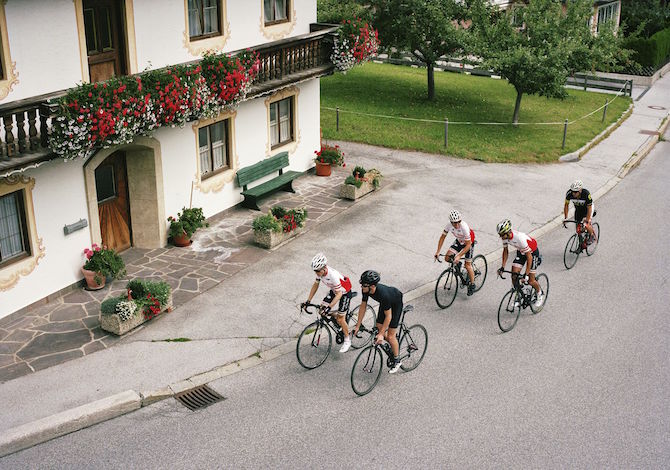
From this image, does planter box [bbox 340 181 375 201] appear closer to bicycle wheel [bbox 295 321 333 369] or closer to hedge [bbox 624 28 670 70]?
bicycle wheel [bbox 295 321 333 369]

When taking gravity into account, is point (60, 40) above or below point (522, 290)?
above

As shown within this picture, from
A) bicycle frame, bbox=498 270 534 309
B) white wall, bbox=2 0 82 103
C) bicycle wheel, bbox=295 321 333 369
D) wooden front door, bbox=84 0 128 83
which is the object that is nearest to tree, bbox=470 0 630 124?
bicycle frame, bbox=498 270 534 309

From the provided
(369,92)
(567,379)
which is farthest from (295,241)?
(369,92)

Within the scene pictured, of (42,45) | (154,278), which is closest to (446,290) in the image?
(154,278)

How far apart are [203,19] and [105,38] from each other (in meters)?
3.08

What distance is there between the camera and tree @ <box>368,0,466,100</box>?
95.7 ft

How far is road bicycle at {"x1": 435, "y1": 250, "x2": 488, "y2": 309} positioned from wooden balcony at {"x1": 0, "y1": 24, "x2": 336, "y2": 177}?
6.73 metres

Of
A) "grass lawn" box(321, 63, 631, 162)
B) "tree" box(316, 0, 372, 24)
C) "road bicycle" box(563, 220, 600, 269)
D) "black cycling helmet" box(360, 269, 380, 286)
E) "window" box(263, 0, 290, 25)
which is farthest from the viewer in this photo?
"tree" box(316, 0, 372, 24)

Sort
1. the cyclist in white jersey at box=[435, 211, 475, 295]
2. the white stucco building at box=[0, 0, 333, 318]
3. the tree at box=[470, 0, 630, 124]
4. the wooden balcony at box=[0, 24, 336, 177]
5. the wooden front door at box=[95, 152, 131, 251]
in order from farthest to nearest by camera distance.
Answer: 1. the tree at box=[470, 0, 630, 124]
2. the wooden front door at box=[95, 152, 131, 251]
3. the cyclist in white jersey at box=[435, 211, 475, 295]
4. the white stucco building at box=[0, 0, 333, 318]
5. the wooden balcony at box=[0, 24, 336, 177]

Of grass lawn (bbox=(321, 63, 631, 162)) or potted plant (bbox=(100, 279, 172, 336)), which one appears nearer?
potted plant (bbox=(100, 279, 172, 336))

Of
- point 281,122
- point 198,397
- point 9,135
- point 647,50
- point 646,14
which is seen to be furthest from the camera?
point 646,14

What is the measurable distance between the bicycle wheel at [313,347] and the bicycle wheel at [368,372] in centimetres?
72

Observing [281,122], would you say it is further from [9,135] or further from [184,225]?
[9,135]

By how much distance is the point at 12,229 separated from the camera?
13.6 meters
